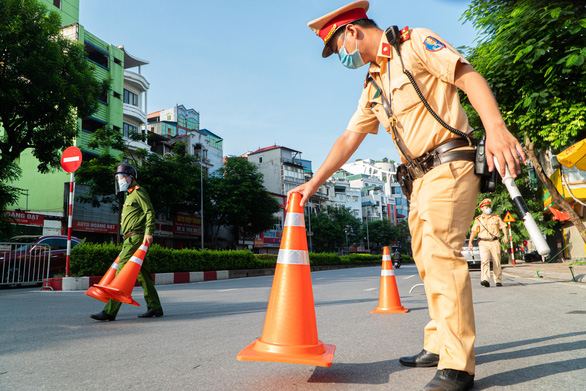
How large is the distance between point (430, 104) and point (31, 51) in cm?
1658

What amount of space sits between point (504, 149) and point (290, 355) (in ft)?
4.58

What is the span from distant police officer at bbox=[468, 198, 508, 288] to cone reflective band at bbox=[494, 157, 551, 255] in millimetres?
8206

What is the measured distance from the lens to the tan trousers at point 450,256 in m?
2.13

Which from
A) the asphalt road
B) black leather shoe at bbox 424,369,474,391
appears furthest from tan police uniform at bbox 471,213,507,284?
black leather shoe at bbox 424,369,474,391

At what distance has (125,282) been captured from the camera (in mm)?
4922

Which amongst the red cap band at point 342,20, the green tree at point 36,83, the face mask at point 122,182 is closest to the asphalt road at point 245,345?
the face mask at point 122,182

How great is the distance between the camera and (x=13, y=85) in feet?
48.3

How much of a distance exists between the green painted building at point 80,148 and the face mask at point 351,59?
27.0 metres

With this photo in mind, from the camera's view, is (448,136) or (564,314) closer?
(448,136)

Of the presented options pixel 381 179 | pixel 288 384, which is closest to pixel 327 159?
pixel 288 384

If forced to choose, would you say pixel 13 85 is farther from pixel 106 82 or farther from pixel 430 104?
pixel 430 104

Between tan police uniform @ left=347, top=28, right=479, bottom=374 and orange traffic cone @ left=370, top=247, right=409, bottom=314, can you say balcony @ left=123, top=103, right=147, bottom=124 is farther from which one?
tan police uniform @ left=347, top=28, right=479, bottom=374

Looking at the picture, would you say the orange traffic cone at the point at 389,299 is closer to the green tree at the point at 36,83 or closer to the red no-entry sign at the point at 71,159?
the red no-entry sign at the point at 71,159

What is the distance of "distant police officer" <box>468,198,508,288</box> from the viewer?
9.59 meters
